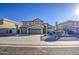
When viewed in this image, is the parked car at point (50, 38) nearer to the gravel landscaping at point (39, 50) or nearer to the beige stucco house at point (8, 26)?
the gravel landscaping at point (39, 50)

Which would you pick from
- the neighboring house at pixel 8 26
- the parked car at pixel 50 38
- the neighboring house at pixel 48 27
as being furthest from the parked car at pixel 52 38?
the neighboring house at pixel 8 26

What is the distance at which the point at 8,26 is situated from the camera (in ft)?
13.4

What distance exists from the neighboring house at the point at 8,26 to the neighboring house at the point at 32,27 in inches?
4.5

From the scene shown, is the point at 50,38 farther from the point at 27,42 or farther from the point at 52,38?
the point at 27,42

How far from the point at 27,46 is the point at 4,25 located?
52 centimetres

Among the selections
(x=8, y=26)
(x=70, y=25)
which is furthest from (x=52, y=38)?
(x=8, y=26)

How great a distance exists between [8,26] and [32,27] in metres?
0.40

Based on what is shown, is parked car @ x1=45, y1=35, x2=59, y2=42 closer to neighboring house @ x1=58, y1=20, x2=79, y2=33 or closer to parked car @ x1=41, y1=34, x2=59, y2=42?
parked car @ x1=41, y1=34, x2=59, y2=42

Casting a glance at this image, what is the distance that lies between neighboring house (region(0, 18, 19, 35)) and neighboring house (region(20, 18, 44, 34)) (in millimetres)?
115

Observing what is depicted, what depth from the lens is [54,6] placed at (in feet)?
13.1

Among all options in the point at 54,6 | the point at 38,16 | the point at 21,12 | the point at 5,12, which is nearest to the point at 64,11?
the point at 54,6

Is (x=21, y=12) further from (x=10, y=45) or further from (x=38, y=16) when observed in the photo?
(x=10, y=45)
